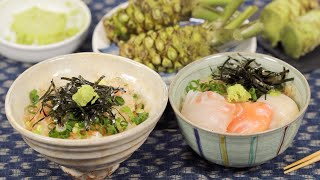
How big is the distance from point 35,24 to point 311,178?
4.86 feet

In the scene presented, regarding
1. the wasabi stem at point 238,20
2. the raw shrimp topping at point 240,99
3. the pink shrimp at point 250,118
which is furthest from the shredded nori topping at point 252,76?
the wasabi stem at point 238,20

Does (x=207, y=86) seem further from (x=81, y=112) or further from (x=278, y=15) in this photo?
(x=278, y=15)

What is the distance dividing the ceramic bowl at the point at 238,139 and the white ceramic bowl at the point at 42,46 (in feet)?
2.33

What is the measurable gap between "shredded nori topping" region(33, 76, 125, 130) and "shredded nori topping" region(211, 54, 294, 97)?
417 mm

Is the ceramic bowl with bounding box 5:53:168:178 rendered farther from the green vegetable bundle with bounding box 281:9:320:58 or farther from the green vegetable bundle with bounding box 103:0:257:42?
the green vegetable bundle with bounding box 281:9:320:58

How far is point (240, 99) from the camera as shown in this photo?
187 cm

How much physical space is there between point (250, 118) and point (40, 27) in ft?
4.07

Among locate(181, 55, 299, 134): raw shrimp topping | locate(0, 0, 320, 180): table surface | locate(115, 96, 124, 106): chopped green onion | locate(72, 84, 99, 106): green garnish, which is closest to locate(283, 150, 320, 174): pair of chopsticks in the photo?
locate(0, 0, 320, 180): table surface

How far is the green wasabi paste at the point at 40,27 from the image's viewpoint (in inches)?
99.4

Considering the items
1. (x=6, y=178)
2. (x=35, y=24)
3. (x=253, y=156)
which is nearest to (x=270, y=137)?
(x=253, y=156)

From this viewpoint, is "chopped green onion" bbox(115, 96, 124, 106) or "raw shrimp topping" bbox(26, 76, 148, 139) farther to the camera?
"chopped green onion" bbox(115, 96, 124, 106)

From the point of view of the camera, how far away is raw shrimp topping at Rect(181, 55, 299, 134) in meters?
1.79

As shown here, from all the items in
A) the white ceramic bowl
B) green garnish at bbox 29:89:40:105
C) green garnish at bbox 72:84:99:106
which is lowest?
the white ceramic bowl

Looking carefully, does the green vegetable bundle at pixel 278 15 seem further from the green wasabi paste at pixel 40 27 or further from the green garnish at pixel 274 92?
the green wasabi paste at pixel 40 27
